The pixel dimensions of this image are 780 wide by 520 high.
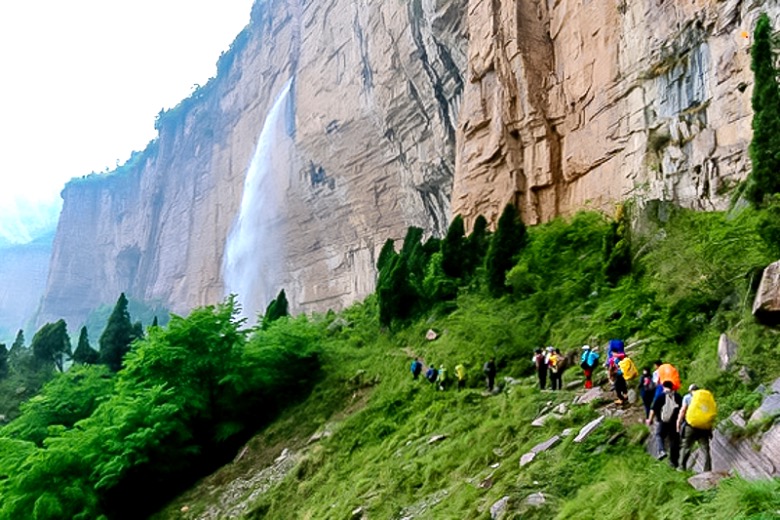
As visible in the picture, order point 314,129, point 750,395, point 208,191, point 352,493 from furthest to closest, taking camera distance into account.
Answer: point 208,191 < point 314,129 < point 352,493 < point 750,395

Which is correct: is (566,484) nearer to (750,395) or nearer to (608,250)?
(750,395)

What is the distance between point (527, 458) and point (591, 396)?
1.86 meters

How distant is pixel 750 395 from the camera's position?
5668mm

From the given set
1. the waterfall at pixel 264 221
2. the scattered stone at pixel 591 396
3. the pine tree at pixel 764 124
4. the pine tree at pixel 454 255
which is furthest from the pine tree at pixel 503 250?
the waterfall at pixel 264 221

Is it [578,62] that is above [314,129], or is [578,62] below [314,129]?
below

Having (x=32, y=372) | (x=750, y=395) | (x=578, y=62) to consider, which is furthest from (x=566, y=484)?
(x=32, y=372)

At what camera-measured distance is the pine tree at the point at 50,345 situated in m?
29.5

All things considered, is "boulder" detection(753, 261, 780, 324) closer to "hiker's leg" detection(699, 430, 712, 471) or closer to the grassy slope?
the grassy slope

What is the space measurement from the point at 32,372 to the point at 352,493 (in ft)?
85.5

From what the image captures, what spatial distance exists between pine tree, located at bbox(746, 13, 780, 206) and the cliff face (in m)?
16.8

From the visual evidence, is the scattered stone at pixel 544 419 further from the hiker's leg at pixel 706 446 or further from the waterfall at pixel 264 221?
the waterfall at pixel 264 221

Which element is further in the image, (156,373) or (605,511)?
(156,373)

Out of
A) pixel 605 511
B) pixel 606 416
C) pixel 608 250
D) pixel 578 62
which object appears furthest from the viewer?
pixel 578 62

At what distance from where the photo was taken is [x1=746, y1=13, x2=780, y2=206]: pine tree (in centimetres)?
1082
